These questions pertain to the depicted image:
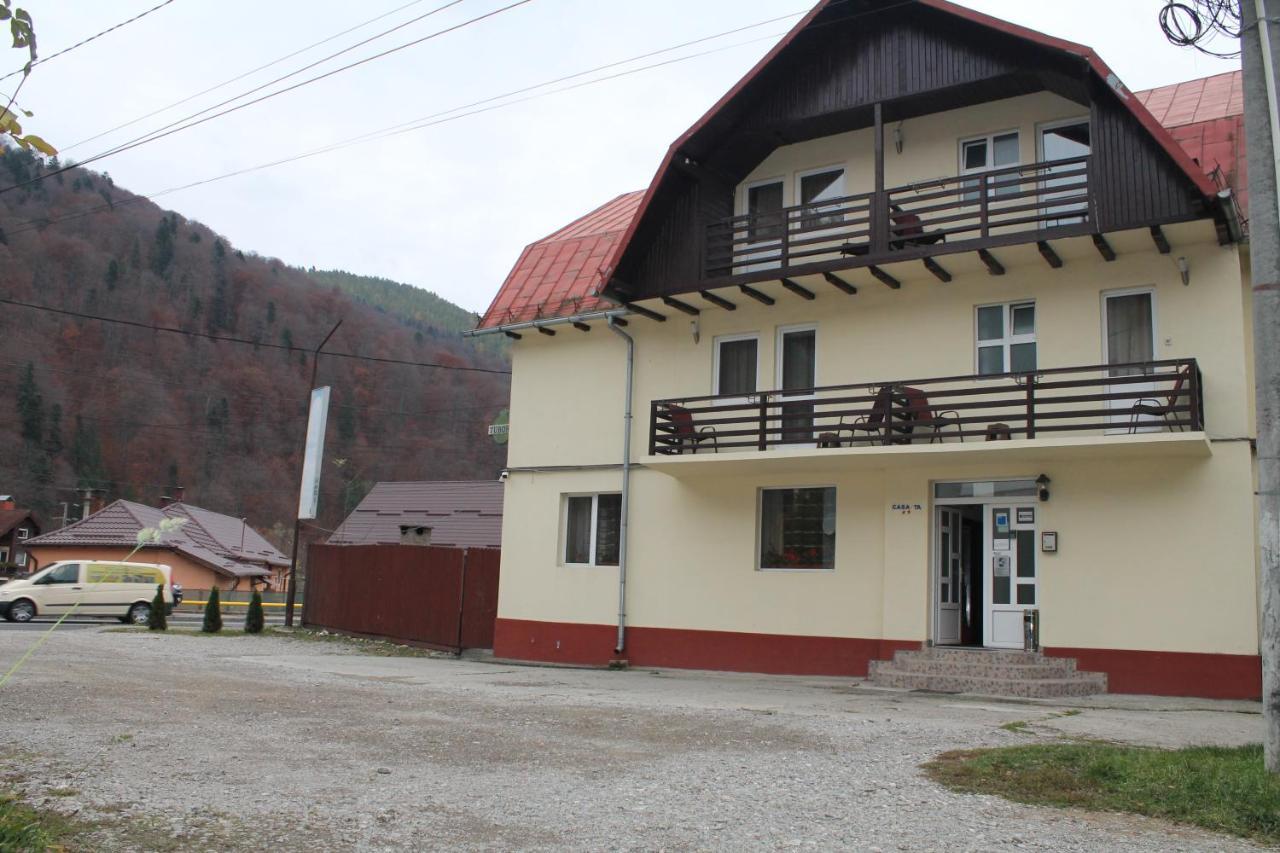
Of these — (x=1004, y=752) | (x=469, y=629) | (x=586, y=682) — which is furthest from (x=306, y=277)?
(x=1004, y=752)

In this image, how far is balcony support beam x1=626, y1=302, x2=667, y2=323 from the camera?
18.7 m

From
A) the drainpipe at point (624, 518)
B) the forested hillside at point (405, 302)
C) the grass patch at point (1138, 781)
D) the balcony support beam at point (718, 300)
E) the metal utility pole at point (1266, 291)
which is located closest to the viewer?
the grass patch at point (1138, 781)

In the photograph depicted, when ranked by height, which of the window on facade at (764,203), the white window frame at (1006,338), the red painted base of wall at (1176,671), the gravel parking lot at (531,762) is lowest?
the gravel parking lot at (531,762)

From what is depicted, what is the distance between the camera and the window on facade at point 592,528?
19641 mm

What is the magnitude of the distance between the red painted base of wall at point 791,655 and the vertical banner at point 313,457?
8927 mm

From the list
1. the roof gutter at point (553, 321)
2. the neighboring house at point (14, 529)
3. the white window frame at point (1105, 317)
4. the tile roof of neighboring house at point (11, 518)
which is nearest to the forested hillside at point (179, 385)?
the neighboring house at point (14, 529)

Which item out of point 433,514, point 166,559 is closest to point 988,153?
point 433,514

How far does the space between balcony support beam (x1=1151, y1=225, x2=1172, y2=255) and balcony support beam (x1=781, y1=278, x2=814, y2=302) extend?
517cm

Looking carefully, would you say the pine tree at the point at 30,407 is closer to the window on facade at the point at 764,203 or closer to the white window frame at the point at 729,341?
the white window frame at the point at 729,341

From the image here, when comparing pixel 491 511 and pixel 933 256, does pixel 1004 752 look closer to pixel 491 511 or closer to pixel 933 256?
pixel 933 256

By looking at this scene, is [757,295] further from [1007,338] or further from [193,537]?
[193,537]

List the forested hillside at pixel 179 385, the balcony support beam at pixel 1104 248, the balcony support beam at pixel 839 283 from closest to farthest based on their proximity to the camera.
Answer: the balcony support beam at pixel 1104 248, the balcony support beam at pixel 839 283, the forested hillside at pixel 179 385

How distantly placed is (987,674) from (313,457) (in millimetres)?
18436

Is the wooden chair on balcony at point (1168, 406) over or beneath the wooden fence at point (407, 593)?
over
